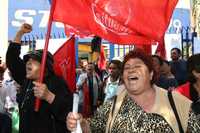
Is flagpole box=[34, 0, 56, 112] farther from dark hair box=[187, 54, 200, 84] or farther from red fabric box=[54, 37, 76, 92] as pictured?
red fabric box=[54, 37, 76, 92]

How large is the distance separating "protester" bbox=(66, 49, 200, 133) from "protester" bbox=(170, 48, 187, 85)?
593 centimetres

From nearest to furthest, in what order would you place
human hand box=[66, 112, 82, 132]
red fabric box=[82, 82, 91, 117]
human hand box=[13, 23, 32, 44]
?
human hand box=[66, 112, 82, 132] < human hand box=[13, 23, 32, 44] < red fabric box=[82, 82, 91, 117]

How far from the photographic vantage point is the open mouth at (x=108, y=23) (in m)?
4.70

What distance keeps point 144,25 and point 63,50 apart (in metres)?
1.97

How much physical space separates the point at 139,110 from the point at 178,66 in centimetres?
636

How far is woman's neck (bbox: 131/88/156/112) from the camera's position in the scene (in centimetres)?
374

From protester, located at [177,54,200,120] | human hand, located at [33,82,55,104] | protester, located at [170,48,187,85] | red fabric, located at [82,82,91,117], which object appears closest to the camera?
human hand, located at [33,82,55,104]

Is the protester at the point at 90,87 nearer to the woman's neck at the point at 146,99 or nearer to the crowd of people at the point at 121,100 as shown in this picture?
the crowd of people at the point at 121,100

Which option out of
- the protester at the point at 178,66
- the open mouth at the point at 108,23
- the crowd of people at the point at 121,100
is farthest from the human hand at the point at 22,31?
the protester at the point at 178,66


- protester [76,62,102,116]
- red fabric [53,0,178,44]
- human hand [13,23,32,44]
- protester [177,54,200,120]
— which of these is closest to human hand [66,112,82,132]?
red fabric [53,0,178,44]

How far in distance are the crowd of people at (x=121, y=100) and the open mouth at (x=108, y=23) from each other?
324mm

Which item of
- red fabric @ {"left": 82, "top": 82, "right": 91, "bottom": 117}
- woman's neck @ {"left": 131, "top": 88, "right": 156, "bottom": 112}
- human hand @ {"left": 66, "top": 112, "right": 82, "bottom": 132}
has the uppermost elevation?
woman's neck @ {"left": 131, "top": 88, "right": 156, "bottom": 112}

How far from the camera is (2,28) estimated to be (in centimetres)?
2273

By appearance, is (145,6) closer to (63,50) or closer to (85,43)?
(63,50)
